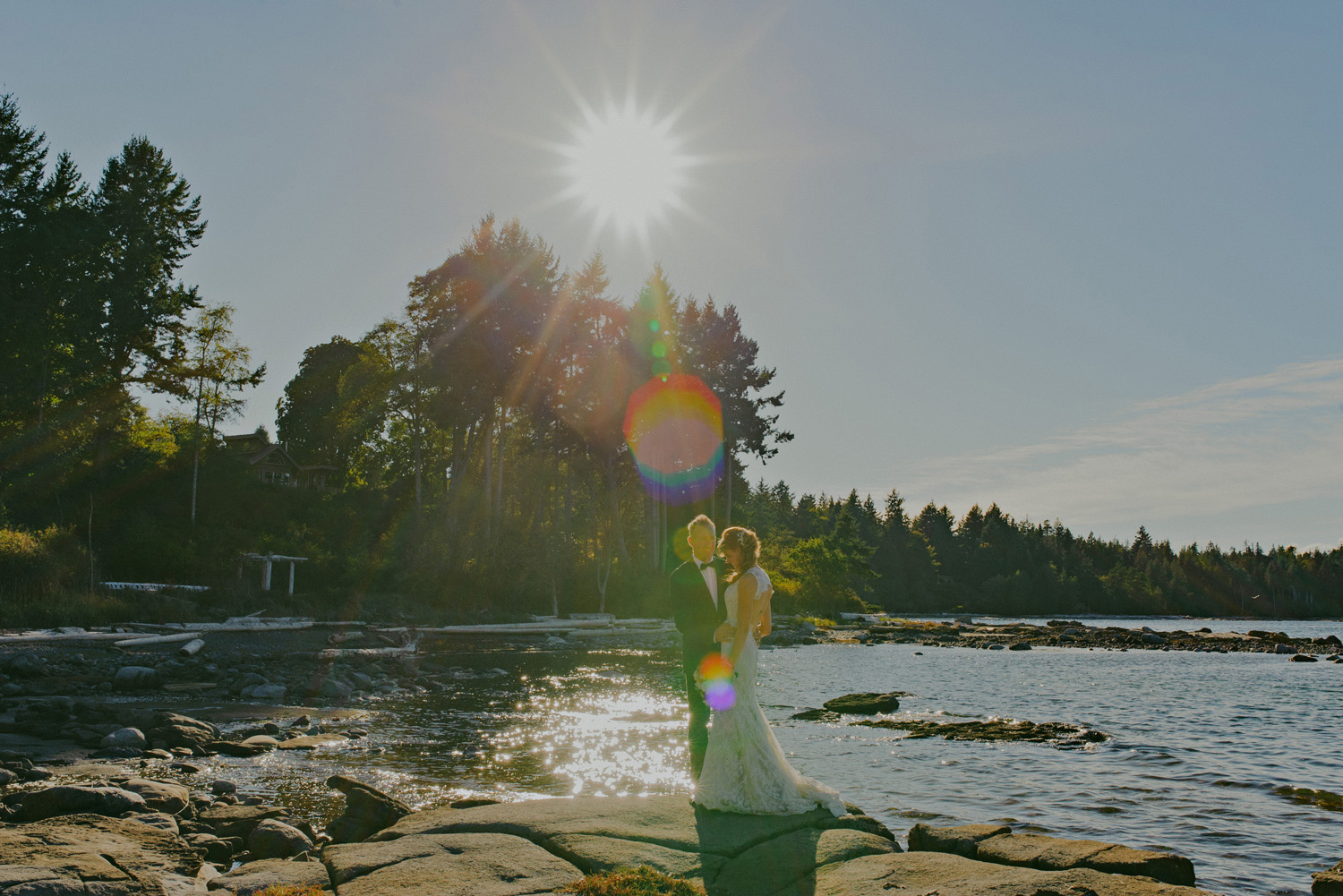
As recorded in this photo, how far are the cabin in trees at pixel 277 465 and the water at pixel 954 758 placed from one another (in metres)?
37.3

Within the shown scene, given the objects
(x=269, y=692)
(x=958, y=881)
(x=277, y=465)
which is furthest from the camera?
(x=277, y=465)

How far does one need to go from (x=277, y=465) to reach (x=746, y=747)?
189 ft

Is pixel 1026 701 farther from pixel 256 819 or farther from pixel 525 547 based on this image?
pixel 525 547

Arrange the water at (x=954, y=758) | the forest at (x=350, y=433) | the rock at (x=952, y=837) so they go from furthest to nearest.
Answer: the forest at (x=350, y=433)
the water at (x=954, y=758)
the rock at (x=952, y=837)

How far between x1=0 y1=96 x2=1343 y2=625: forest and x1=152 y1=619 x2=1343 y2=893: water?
14.1 meters

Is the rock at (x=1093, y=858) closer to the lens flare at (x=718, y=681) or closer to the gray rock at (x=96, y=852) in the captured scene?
the lens flare at (x=718, y=681)

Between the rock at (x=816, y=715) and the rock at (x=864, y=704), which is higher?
the rock at (x=864, y=704)

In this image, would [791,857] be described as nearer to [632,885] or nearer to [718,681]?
[632,885]

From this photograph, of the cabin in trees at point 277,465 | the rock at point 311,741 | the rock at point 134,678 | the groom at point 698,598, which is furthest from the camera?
the cabin in trees at point 277,465

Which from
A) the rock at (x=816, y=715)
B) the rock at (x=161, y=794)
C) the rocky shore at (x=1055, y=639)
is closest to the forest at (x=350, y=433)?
the rocky shore at (x=1055, y=639)

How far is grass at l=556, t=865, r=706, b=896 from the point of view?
5012mm

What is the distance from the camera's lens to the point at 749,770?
7.24 meters

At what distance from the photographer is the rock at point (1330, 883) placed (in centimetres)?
688

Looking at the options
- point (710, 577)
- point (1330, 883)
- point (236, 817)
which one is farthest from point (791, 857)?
point (236, 817)
